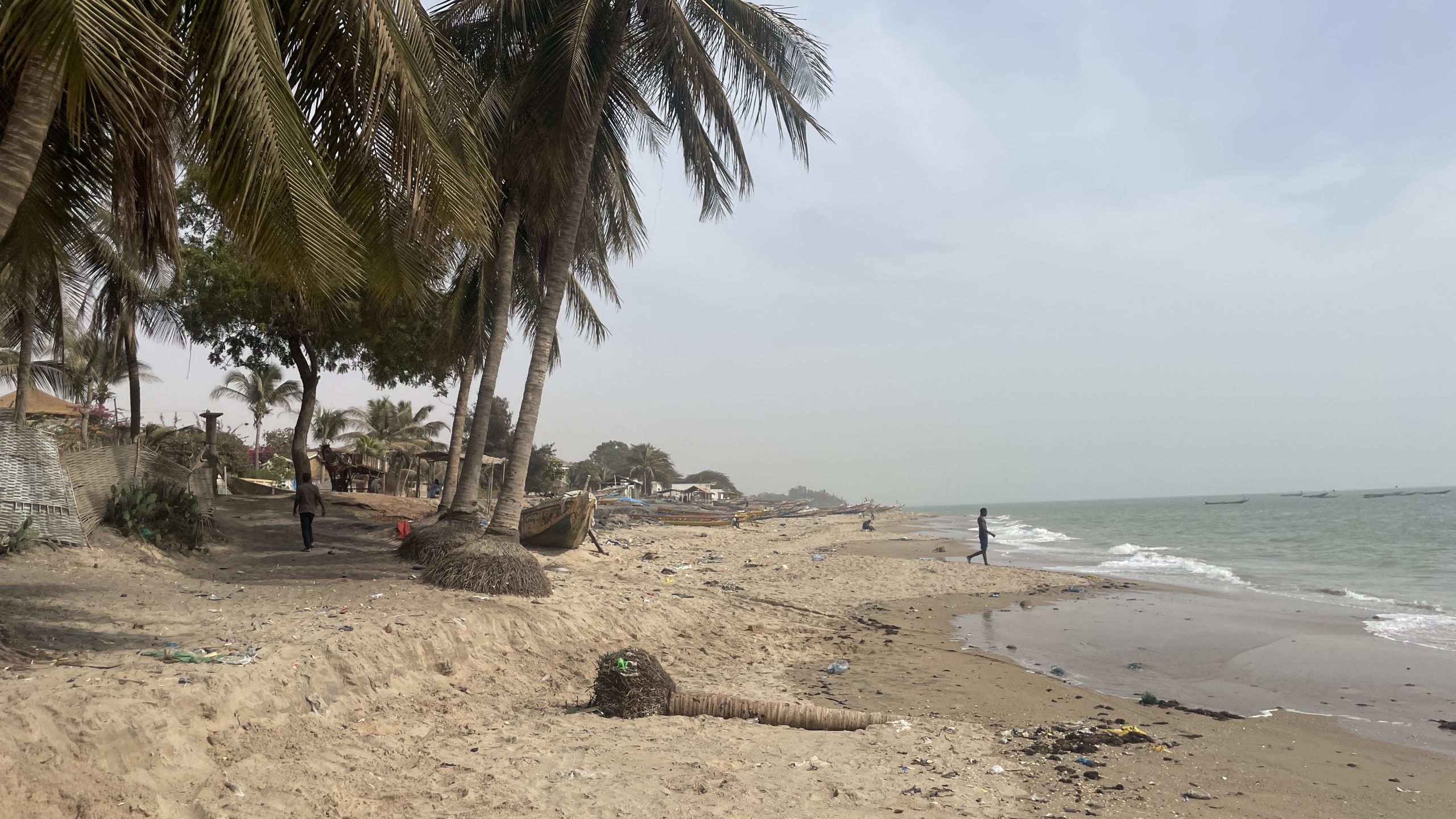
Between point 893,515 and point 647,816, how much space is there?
232ft

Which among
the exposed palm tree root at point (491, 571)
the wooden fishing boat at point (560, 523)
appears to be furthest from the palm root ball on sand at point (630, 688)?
the wooden fishing boat at point (560, 523)

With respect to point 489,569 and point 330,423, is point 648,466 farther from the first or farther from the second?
point 489,569

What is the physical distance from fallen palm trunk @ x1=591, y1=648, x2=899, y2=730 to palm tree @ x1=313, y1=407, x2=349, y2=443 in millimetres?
43017

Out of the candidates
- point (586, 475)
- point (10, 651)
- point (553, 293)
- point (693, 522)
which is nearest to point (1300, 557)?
point (693, 522)

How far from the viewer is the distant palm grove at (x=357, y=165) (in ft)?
16.0

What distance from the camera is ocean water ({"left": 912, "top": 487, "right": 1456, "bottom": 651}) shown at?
1464cm

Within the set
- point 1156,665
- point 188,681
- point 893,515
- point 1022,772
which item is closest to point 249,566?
point 188,681

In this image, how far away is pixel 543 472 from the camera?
48719 mm

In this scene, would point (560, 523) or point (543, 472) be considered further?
Answer: point (543, 472)

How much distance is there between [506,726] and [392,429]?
41.6 meters

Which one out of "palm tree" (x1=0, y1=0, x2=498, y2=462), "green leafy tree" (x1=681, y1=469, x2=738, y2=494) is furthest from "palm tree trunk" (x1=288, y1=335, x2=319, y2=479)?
"green leafy tree" (x1=681, y1=469, x2=738, y2=494)

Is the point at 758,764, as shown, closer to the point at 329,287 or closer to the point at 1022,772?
the point at 1022,772

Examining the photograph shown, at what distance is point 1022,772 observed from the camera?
5.32 m

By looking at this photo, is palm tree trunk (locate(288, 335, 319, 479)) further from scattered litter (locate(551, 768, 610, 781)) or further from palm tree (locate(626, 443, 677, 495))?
palm tree (locate(626, 443, 677, 495))
